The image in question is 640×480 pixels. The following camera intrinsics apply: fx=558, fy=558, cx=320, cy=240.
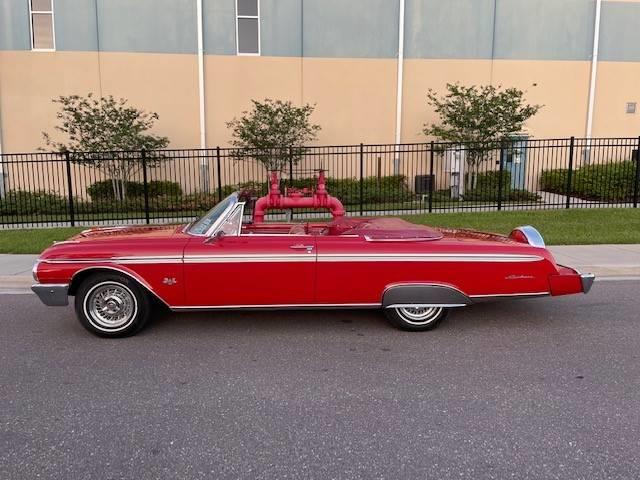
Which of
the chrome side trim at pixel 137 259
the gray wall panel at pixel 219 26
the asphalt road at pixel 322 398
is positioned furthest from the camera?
the gray wall panel at pixel 219 26

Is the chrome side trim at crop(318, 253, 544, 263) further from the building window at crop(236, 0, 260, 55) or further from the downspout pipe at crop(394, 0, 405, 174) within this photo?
the building window at crop(236, 0, 260, 55)

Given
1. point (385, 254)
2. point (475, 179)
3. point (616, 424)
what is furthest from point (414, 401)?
point (475, 179)

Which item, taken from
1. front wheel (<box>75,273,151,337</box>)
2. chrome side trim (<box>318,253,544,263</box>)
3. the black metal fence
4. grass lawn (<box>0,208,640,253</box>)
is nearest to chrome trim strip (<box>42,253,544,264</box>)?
chrome side trim (<box>318,253,544,263</box>)

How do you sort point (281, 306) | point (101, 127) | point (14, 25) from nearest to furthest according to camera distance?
point (281, 306)
point (101, 127)
point (14, 25)

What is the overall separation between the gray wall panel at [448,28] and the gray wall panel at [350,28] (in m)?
0.62

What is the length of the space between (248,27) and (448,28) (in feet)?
22.2

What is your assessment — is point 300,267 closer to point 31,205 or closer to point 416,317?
point 416,317

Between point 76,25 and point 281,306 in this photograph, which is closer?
point 281,306

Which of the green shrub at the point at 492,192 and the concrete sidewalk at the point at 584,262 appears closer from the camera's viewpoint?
the concrete sidewalk at the point at 584,262

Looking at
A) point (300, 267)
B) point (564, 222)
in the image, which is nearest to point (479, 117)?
point (564, 222)

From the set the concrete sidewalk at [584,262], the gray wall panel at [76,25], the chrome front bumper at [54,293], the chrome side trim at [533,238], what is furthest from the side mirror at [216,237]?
the gray wall panel at [76,25]

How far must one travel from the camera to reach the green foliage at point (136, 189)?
57.0 ft

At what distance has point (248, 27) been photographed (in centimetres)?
1853

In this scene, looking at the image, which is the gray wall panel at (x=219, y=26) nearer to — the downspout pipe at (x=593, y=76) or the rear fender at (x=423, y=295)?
the downspout pipe at (x=593, y=76)
